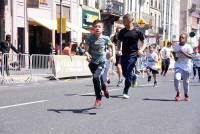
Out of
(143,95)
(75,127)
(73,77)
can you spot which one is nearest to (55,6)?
(73,77)

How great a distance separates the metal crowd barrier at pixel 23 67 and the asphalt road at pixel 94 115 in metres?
6.13

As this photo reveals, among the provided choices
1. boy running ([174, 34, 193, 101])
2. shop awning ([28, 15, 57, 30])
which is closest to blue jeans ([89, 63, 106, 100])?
boy running ([174, 34, 193, 101])

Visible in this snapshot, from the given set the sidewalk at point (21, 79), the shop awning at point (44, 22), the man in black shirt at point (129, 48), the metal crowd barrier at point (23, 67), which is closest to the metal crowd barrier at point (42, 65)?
the metal crowd barrier at point (23, 67)

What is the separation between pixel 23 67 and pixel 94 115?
37.9 feet

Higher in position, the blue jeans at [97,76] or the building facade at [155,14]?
the building facade at [155,14]

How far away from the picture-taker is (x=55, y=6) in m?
36.4

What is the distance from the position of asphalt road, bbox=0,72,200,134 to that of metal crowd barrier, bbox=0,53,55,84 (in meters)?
6.13

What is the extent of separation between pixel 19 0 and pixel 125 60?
19.7 meters

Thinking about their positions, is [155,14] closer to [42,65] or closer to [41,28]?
[41,28]

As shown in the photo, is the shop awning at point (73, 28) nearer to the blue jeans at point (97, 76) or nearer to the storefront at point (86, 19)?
the storefront at point (86, 19)

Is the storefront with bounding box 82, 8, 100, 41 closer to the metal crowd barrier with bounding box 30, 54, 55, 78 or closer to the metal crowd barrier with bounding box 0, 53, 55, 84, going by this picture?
the metal crowd barrier with bounding box 30, 54, 55, 78

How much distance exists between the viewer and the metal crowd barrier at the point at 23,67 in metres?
19.5

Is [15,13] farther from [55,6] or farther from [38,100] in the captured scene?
[38,100]

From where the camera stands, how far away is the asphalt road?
8281 mm
